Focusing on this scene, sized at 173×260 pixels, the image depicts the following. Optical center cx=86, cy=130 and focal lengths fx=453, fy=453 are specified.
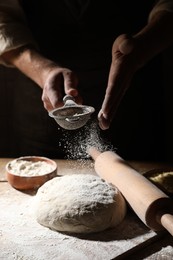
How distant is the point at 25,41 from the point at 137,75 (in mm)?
520

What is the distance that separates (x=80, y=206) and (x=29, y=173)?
324 mm

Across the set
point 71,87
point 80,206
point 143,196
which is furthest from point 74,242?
point 71,87

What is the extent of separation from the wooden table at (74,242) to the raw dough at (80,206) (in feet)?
0.09

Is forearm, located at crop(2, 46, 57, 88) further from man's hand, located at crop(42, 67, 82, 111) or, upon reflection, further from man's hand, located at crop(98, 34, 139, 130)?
man's hand, located at crop(98, 34, 139, 130)

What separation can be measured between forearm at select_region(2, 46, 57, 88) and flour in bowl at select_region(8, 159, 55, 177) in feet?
1.07

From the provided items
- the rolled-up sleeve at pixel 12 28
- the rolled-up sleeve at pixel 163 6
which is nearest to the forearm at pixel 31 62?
the rolled-up sleeve at pixel 12 28

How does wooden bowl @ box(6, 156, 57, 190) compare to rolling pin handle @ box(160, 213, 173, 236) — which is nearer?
rolling pin handle @ box(160, 213, 173, 236)

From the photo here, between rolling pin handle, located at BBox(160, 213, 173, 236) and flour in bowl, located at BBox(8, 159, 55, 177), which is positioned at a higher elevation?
flour in bowl, located at BBox(8, 159, 55, 177)

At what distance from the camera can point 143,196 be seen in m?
1.26

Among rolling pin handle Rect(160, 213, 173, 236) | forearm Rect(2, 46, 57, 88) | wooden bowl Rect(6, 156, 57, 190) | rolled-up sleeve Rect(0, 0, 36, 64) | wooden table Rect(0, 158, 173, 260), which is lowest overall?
wooden table Rect(0, 158, 173, 260)

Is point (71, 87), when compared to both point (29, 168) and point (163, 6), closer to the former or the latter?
point (29, 168)

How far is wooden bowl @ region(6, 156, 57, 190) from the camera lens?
4.96ft

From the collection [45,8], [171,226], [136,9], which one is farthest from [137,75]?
[171,226]

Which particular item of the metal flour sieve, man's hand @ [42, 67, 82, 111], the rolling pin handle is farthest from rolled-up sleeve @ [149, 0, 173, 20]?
the rolling pin handle
